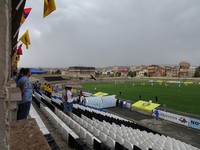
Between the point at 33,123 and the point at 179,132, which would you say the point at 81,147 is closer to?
the point at 33,123

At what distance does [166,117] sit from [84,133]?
59.3 ft

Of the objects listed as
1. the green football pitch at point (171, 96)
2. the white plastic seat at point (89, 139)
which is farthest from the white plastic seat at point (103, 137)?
the green football pitch at point (171, 96)

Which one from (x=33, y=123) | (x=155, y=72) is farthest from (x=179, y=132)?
(x=155, y=72)

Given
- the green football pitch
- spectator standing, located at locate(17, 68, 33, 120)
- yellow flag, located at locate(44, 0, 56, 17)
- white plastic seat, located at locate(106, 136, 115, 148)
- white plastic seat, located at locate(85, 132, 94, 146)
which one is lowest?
the green football pitch

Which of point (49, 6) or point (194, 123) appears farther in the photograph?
point (194, 123)

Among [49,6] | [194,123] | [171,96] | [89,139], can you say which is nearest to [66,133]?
[89,139]

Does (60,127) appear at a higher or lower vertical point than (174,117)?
higher

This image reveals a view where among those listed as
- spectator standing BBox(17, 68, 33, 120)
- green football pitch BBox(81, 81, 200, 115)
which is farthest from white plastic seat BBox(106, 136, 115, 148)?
green football pitch BBox(81, 81, 200, 115)

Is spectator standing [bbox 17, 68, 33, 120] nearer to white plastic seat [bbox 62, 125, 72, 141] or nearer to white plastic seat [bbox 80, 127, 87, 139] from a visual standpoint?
white plastic seat [bbox 62, 125, 72, 141]

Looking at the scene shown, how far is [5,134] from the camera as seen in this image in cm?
139

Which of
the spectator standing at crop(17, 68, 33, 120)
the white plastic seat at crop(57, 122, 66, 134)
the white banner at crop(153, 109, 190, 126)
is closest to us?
the spectator standing at crop(17, 68, 33, 120)

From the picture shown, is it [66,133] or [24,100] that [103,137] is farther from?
[24,100]

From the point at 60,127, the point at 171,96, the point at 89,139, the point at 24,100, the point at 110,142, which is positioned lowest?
the point at 171,96

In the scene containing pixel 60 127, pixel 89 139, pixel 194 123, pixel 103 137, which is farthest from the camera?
pixel 194 123
